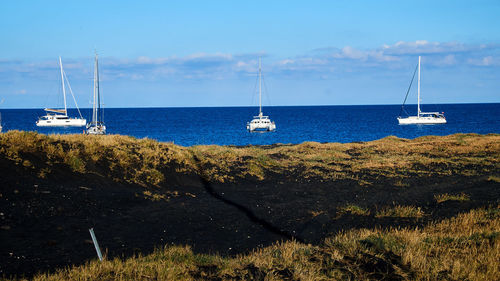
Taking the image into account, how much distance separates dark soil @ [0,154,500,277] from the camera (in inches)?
338

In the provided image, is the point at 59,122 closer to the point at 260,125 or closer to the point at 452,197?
the point at 260,125

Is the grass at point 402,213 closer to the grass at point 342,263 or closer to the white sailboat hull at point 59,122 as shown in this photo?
the grass at point 342,263

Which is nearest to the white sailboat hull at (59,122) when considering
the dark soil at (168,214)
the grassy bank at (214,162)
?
the grassy bank at (214,162)

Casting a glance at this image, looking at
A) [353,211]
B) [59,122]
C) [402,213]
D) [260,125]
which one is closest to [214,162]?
[353,211]

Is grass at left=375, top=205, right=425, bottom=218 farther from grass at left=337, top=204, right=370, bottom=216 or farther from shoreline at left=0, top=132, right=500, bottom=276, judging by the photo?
grass at left=337, top=204, right=370, bottom=216

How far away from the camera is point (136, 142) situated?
20141 mm

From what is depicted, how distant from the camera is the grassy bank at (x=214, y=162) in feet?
48.7

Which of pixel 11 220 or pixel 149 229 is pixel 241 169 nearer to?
pixel 149 229

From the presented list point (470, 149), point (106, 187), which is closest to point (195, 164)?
point (106, 187)

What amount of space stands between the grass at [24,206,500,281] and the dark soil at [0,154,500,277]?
0.43m

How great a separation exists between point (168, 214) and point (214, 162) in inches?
364

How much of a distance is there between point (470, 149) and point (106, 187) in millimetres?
29014

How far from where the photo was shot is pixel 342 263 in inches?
273

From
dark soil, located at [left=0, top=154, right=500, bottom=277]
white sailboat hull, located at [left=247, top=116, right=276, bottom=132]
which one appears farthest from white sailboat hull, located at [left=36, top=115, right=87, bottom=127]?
dark soil, located at [left=0, top=154, right=500, bottom=277]
